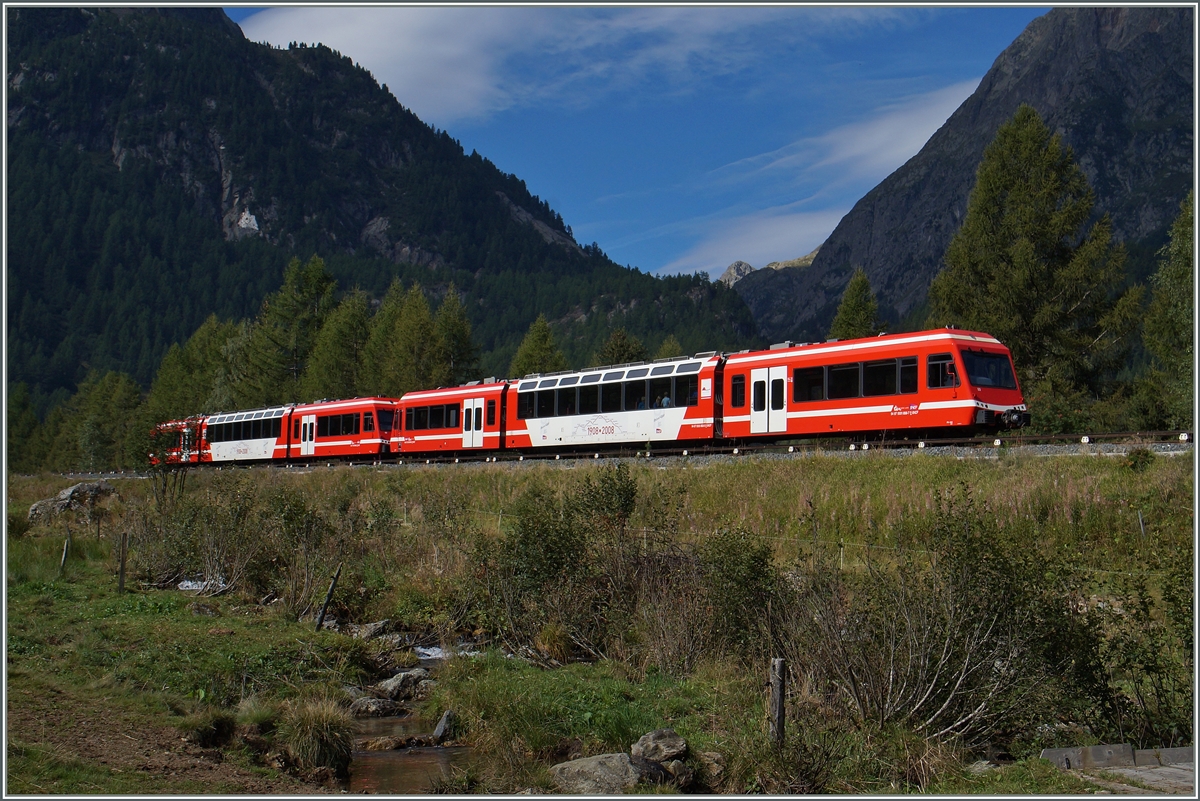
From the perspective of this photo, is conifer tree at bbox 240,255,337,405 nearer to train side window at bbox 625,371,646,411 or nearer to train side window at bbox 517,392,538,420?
train side window at bbox 517,392,538,420

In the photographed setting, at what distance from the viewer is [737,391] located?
28.3 metres

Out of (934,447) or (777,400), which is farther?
(777,400)

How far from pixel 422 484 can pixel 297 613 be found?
14.3 metres

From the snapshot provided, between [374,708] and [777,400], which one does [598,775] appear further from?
[777,400]

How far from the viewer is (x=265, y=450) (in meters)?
50.9

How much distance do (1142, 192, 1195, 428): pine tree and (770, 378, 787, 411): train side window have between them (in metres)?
14.3

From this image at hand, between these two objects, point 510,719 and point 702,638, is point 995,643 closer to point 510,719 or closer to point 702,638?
point 702,638

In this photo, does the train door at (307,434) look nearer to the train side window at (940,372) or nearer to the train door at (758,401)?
the train door at (758,401)

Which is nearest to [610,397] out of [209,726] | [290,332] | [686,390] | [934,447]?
[686,390]

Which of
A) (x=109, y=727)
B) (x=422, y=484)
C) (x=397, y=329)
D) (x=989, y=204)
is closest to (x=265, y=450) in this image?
(x=397, y=329)

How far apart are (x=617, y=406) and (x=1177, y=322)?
19.8 metres

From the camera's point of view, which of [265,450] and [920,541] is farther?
[265,450]

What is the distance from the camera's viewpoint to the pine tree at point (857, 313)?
5969 cm

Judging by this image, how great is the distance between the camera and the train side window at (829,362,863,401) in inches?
1001
